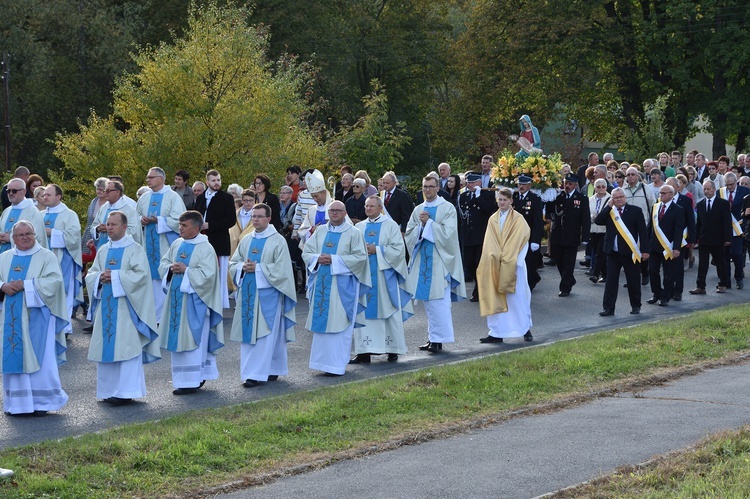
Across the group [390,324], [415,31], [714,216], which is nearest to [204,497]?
[390,324]

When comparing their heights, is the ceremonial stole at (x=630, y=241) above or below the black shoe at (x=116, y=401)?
above

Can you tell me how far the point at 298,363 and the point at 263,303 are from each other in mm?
1324

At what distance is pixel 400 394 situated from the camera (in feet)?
34.8

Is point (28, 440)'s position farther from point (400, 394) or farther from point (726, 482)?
point (726, 482)

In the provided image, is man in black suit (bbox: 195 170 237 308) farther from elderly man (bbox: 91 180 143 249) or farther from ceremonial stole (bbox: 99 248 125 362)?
ceremonial stole (bbox: 99 248 125 362)

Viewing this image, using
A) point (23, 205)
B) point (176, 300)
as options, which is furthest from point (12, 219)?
point (176, 300)

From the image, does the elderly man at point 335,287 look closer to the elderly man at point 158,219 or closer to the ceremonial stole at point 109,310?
the ceremonial stole at point 109,310

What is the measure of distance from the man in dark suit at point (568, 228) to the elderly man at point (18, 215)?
8.43 metres

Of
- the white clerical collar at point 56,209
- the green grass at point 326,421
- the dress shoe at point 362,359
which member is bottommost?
the green grass at point 326,421

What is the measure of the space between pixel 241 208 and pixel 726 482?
11748 millimetres

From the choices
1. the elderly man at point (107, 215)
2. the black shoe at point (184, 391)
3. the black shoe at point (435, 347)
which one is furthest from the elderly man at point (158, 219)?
the black shoe at point (184, 391)

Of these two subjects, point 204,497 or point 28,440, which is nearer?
point 204,497

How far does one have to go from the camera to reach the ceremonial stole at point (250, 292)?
481 inches

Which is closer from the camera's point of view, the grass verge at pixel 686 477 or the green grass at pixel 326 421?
the grass verge at pixel 686 477
